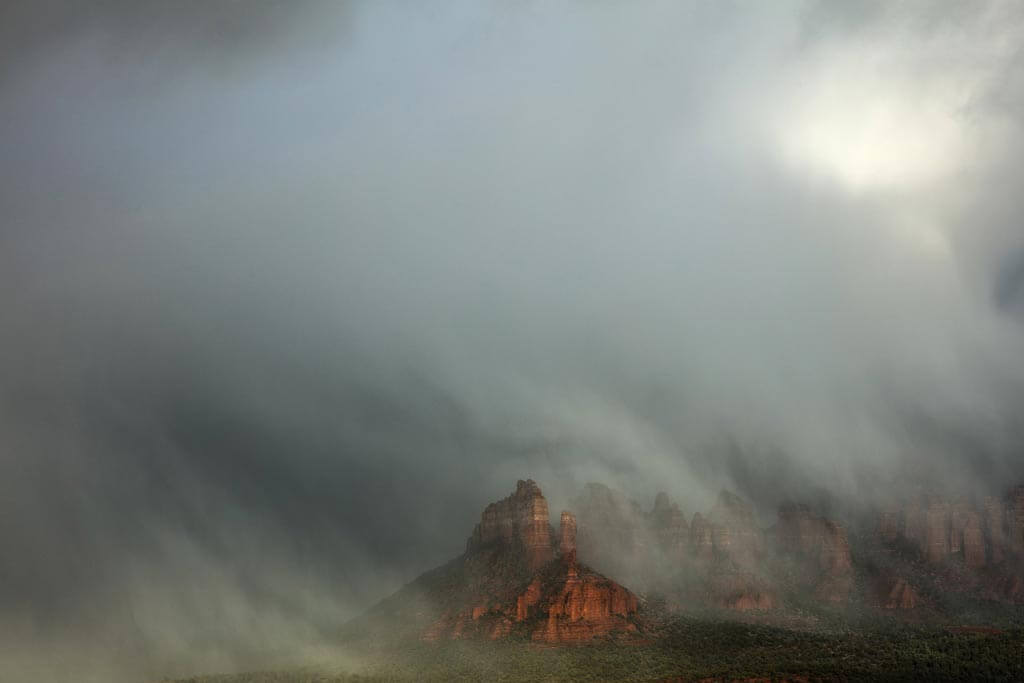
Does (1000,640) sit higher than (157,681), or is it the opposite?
(1000,640)

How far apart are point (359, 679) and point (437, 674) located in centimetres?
1788

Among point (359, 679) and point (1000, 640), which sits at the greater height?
point (1000, 640)

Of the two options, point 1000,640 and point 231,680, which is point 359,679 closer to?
point 231,680

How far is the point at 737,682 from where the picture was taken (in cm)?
15325

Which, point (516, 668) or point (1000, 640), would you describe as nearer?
point (1000, 640)

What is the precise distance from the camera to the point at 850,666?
509 feet

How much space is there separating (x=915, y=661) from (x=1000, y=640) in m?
29.2

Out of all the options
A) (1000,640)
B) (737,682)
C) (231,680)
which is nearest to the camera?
Answer: (737,682)

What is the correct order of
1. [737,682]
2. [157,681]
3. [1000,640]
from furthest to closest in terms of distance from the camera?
1. [157,681]
2. [1000,640]
3. [737,682]

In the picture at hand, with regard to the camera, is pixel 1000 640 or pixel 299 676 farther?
pixel 299 676

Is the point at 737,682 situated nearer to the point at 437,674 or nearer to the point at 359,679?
the point at 437,674

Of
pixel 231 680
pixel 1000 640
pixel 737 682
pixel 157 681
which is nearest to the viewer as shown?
pixel 737 682

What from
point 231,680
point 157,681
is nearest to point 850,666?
point 231,680

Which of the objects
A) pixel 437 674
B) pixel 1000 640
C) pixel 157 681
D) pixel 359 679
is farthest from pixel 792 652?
pixel 157 681
